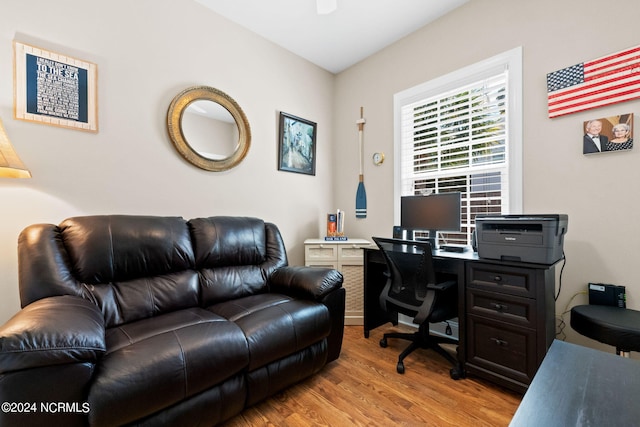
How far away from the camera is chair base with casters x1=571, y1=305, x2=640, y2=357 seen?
4.47 feet

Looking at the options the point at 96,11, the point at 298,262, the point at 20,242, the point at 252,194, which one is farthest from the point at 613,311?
the point at 96,11

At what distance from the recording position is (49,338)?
0.97 meters

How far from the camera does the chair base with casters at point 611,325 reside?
1363 millimetres

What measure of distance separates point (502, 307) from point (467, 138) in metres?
1.49

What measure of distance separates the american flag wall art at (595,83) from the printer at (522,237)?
0.83 meters

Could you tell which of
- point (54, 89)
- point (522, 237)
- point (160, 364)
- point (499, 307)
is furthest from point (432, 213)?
point (54, 89)

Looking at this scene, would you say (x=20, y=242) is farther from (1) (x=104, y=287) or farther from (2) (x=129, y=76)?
(2) (x=129, y=76)

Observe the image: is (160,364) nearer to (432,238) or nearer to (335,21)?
(432,238)

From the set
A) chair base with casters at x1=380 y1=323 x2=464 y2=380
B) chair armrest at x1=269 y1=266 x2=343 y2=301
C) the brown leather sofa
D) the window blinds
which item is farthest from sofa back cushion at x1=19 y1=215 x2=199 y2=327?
the window blinds

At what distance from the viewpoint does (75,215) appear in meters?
1.84

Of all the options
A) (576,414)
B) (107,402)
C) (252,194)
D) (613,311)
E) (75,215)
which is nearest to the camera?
(576,414)

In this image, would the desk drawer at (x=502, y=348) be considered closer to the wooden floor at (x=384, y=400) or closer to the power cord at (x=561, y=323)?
the wooden floor at (x=384, y=400)

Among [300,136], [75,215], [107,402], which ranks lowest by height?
[107,402]

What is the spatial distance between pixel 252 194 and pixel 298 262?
0.96 meters
